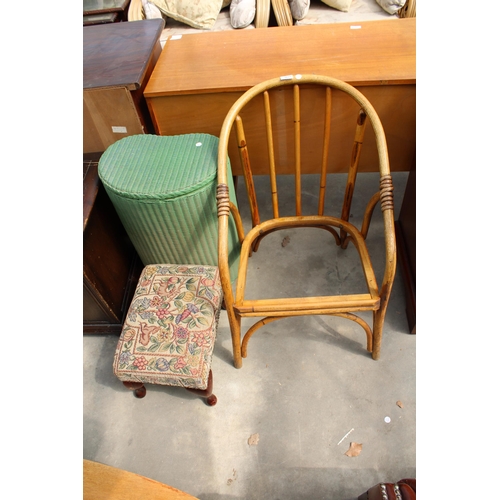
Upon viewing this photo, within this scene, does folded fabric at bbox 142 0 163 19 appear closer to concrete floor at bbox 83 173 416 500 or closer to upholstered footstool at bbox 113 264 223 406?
upholstered footstool at bbox 113 264 223 406

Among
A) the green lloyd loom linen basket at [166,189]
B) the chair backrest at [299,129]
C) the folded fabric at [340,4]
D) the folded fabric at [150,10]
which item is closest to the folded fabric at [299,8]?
the folded fabric at [340,4]

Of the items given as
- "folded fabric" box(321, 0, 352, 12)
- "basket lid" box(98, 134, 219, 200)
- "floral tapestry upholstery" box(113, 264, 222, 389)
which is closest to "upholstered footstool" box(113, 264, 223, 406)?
"floral tapestry upholstery" box(113, 264, 222, 389)

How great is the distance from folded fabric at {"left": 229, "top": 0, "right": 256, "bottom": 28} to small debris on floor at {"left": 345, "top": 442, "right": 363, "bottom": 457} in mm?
2665

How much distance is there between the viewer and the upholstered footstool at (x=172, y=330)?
137cm

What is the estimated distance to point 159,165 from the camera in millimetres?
1463

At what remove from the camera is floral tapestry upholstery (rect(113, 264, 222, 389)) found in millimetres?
1368

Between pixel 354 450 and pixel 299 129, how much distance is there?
1245 millimetres

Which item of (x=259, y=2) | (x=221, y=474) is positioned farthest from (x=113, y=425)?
(x=259, y=2)

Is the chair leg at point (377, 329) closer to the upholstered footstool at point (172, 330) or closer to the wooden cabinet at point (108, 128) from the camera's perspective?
the upholstered footstool at point (172, 330)

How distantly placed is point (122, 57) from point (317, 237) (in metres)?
1.27

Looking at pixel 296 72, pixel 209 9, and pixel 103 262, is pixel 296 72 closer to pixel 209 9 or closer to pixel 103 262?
pixel 103 262

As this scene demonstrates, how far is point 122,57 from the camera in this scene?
160cm

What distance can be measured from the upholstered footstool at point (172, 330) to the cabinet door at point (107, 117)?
60 cm

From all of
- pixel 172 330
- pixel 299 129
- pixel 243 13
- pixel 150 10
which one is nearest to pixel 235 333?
pixel 172 330
